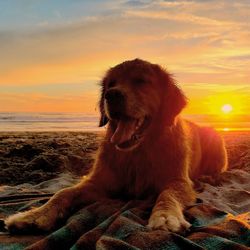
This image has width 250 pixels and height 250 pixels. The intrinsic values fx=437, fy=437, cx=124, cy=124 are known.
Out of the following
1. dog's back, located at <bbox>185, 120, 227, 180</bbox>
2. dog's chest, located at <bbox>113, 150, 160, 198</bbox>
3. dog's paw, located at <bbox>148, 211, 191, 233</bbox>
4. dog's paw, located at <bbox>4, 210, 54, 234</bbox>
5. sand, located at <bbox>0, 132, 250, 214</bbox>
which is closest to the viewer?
dog's paw, located at <bbox>148, 211, 191, 233</bbox>

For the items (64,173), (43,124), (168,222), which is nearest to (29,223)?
(168,222)

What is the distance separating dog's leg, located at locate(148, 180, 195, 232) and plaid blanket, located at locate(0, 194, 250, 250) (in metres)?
0.09

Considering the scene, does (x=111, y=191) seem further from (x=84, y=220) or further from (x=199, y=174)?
(x=199, y=174)

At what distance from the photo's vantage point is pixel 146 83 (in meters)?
4.57

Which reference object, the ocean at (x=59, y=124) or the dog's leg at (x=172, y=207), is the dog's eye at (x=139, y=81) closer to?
the dog's leg at (x=172, y=207)

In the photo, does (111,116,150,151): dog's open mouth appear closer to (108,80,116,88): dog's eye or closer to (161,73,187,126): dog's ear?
(161,73,187,126): dog's ear

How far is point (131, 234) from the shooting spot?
112 inches

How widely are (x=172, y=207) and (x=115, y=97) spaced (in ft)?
4.02

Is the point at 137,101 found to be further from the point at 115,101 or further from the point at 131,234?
the point at 131,234

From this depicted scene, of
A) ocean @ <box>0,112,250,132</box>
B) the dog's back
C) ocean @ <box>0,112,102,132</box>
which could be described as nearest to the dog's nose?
the dog's back

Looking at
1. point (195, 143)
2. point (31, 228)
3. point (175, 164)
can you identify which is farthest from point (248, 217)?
point (195, 143)

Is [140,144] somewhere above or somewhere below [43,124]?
above

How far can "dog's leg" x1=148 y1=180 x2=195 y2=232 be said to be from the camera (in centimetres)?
312

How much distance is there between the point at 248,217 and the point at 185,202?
57 cm
